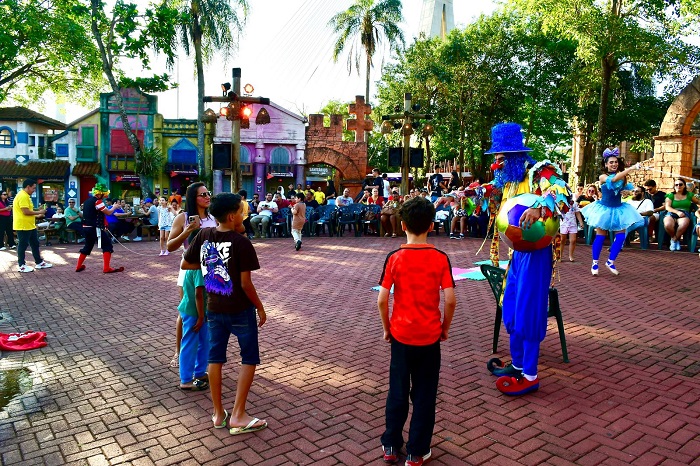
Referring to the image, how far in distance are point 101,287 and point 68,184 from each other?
25519mm

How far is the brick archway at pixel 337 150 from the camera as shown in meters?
32.3

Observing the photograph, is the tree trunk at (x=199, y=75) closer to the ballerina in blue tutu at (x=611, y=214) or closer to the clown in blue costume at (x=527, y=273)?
the ballerina in blue tutu at (x=611, y=214)

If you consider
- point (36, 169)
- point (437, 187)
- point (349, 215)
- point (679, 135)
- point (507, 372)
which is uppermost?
point (679, 135)

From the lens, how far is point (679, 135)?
16984 mm

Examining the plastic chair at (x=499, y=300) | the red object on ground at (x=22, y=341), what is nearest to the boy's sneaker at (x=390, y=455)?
the plastic chair at (x=499, y=300)

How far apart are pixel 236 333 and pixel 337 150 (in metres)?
29.0

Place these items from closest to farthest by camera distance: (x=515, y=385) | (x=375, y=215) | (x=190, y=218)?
(x=515, y=385), (x=190, y=218), (x=375, y=215)

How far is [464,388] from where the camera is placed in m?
4.72

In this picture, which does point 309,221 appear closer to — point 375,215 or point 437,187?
point 375,215

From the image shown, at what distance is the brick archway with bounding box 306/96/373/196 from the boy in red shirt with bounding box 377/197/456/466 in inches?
1138

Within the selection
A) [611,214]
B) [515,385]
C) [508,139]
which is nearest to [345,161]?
[611,214]

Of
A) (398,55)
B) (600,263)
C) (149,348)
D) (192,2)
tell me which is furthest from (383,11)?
(149,348)

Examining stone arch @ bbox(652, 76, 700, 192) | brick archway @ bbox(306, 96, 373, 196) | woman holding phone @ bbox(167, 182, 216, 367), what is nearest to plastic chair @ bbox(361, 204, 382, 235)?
stone arch @ bbox(652, 76, 700, 192)

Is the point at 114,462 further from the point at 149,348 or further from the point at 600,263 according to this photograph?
the point at 600,263
